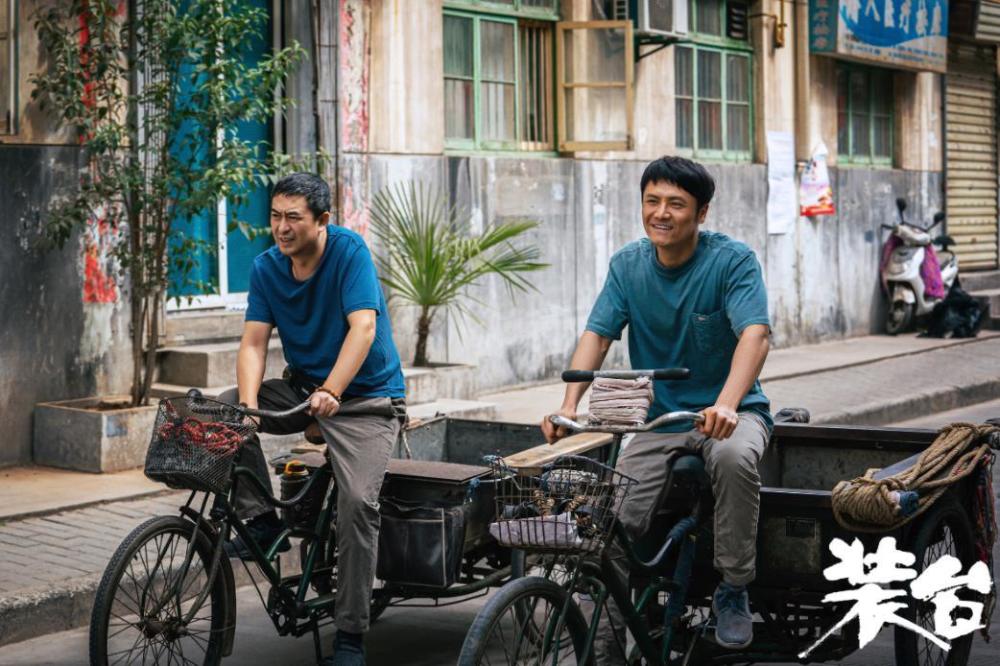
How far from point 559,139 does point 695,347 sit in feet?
28.1

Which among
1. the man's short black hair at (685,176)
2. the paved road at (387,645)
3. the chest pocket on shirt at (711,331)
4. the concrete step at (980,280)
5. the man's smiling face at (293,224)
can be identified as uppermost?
the concrete step at (980,280)

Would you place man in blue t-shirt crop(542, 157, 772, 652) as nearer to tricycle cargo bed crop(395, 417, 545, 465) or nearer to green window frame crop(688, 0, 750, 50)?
tricycle cargo bed crop(395, 417, 545, 465)

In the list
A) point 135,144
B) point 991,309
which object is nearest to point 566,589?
point 135,144

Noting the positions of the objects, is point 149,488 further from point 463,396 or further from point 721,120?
point 721,120

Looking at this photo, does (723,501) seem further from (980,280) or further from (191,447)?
(980,280)

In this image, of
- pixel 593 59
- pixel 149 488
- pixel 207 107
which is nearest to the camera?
pixel 149 488

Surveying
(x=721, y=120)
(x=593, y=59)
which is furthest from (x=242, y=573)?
(x=721, y=120)

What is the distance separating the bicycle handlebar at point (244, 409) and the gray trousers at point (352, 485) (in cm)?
11

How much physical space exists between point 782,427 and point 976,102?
16261 mm

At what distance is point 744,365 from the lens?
4559mm

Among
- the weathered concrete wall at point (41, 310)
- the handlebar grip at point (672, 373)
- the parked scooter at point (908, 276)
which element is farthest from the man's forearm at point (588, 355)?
the parked scooter at point (908, 276)

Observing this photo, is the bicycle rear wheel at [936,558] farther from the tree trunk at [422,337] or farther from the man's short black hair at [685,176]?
the tree trunk at [422,337]

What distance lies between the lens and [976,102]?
67.9 ft

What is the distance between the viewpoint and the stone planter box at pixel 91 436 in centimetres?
855
